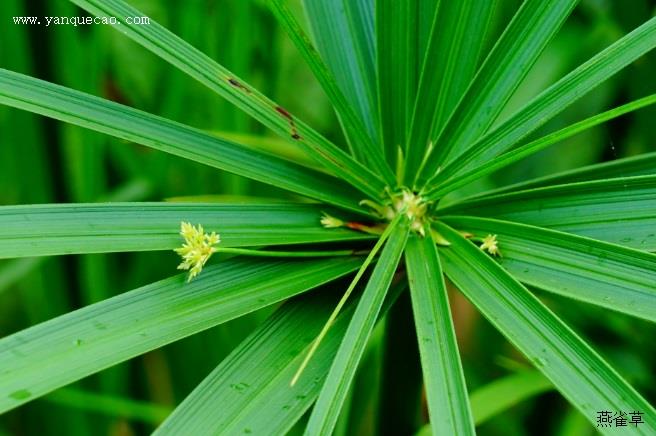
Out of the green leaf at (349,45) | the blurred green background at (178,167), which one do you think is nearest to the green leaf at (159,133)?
the green leaf at (349,45)

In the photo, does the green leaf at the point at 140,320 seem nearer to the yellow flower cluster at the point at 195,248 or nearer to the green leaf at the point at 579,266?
the yellow flower cluster at the point at 195,248

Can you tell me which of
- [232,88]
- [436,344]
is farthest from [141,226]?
[436,344]

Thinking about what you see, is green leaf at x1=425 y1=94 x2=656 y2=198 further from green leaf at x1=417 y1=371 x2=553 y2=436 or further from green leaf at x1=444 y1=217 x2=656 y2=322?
green leaf at x1=417 y1=371 x2=553 y2=436

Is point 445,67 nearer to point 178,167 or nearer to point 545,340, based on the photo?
point 545,340

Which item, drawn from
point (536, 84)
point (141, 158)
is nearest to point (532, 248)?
point (536, 84)

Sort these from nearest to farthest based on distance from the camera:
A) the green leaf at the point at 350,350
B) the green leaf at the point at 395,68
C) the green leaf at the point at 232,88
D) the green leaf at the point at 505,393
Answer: the green leaf at the point at 350,350 → the green leaf at the point at 232,88 → the green leaf at the point at 395,68 → the green leaf at the point at 505,393

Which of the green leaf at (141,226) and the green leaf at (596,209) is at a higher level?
the green leaf at (596,209)

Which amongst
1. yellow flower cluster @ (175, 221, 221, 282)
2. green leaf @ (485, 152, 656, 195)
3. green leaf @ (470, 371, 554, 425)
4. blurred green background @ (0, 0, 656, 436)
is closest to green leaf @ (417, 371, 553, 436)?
green leaf @ (470, 371, 554, 425)
